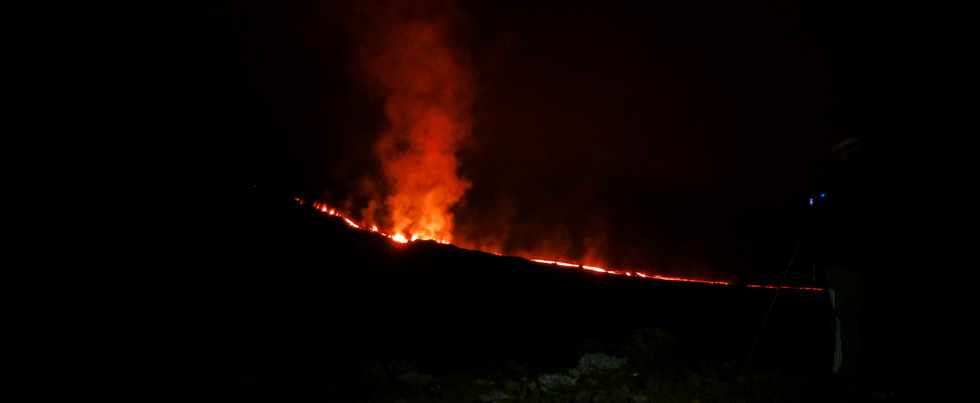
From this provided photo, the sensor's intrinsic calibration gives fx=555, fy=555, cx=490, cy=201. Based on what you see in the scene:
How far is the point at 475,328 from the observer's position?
35.8 ft

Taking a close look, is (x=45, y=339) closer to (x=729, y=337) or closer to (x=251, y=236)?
(x=251, y=236)

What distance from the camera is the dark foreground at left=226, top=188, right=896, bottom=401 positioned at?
666 centimetres

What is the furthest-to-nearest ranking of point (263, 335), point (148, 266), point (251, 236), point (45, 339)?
1. point (251, 236)
2. point (148, 266)
3. point (263, 335)
4. point (45, 339)

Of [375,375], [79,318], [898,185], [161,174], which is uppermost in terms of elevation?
[161,174]

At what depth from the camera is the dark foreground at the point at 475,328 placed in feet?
21.9

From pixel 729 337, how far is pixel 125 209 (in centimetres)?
1359

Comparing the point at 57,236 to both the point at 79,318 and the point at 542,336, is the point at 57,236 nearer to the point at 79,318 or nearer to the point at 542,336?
the point at 79,318

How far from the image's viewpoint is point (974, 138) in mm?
11359

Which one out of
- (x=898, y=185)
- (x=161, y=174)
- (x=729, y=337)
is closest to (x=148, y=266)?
(x=161, y=174)

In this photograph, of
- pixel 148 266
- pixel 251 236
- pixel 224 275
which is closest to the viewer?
pixel 148 266

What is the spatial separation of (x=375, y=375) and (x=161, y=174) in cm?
1168

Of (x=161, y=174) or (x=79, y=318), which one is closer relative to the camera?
(x=79, y=318)

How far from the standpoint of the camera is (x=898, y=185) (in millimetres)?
7164

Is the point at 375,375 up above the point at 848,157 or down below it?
A: below
